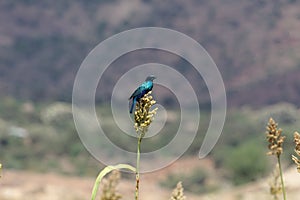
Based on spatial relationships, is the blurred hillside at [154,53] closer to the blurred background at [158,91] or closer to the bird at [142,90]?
the blurred background at [158,91]

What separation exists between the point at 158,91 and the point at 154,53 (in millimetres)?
6595

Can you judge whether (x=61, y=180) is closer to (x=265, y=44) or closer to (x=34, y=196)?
(x=34, y=196)

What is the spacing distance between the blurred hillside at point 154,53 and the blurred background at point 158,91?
12 centimetres

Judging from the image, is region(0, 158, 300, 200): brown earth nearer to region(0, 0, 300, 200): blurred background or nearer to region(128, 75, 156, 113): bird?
region(0, 0, 300, 200): blurred background

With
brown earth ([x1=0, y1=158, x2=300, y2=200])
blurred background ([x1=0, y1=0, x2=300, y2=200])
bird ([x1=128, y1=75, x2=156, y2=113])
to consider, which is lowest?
bird ([x1=128, y1=75, x2=156, y2=113])

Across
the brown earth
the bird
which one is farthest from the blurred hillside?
the bird

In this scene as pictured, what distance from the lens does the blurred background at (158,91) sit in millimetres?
44438

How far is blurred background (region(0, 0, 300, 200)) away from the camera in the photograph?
44.4 metres

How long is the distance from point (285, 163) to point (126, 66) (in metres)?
35.0

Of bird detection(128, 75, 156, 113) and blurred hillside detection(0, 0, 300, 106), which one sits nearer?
bird detection(128, 75, 156, 113)

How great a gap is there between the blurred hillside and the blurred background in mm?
122

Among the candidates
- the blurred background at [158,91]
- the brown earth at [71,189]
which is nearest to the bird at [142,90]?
the brown earth at [71,189]

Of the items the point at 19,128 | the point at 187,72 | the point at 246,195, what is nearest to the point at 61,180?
the point at 246,195

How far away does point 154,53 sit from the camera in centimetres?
7306
